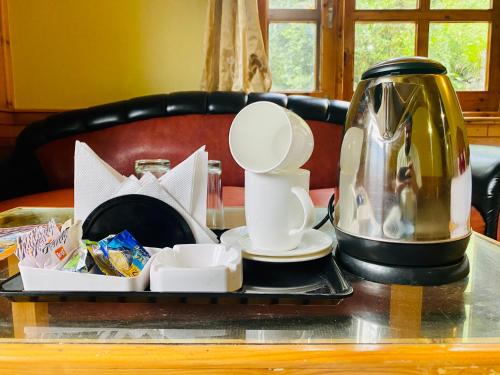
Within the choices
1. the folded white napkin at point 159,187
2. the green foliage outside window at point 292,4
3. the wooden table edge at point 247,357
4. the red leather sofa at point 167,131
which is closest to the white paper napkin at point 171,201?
Answer: the folded white napkin at point 159,187

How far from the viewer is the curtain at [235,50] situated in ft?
6.66

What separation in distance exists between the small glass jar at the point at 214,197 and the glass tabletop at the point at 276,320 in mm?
350

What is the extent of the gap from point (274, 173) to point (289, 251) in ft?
0.33

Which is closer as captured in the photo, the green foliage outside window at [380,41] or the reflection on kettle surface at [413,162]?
the reflection on kettle surface at [413,162]

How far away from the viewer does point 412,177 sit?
1.64 feet

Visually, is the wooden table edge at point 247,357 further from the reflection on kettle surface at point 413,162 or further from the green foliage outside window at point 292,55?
the green foliage outside window at point 292,55

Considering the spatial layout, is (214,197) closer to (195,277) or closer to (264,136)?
(264,136)

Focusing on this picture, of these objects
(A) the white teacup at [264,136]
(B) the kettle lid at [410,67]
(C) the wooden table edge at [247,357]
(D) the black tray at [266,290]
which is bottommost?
(C) the wooden table edge at [247,357]

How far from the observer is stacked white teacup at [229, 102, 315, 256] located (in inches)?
19.9

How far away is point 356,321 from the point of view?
42 centimetres

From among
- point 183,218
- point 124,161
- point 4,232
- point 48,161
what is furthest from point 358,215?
point 48,161

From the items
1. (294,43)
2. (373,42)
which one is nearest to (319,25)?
(294,43)

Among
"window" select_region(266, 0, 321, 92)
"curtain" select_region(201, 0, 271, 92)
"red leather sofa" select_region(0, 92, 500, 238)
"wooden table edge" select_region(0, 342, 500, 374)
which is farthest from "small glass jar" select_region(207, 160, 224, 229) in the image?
"window" select_region(266, 0, 321, 92)

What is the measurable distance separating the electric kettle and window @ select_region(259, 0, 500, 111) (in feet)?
6.28
